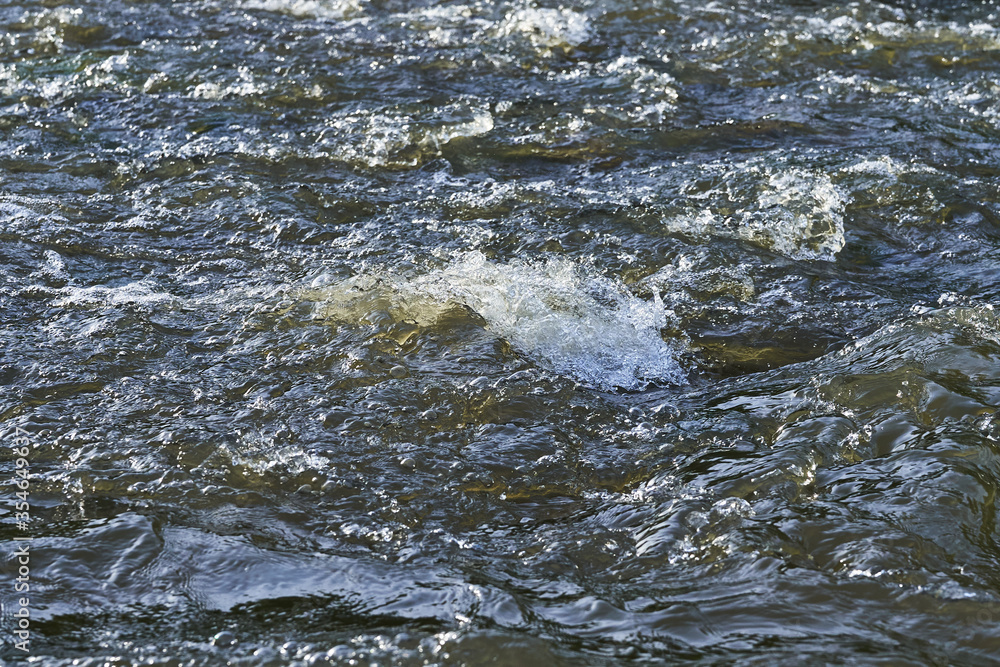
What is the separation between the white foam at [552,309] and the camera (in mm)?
3309

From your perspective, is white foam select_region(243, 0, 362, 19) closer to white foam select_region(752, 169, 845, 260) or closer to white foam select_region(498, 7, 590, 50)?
white foam select_region(498, 7, 590, 50)

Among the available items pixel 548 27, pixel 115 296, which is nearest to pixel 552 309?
pixel 115 296

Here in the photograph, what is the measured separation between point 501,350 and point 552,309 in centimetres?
34

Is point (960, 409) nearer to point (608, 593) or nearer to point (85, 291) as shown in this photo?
point (608, 593)

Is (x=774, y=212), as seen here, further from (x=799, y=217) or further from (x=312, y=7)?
(x=312, y=7)

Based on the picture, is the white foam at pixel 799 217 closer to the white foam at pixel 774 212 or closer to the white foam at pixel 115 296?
the white foam at pixel 774 212

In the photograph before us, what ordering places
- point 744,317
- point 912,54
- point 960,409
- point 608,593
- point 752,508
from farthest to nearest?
1. point 912,54
2. point 744,317
3. point 960,409
4. point 752,508
5. point 608,593

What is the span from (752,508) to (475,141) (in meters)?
2.99

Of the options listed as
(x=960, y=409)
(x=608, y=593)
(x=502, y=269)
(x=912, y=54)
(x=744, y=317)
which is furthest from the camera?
(x=912, y=54)

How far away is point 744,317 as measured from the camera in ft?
11.7

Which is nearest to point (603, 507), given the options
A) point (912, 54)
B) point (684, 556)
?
point (684, 556)

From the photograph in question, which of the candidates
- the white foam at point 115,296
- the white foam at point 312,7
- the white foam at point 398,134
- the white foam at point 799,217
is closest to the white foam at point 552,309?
the white foam at point 115,296

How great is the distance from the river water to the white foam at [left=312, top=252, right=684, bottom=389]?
2 centimetres

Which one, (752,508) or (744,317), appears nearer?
(752,508)
